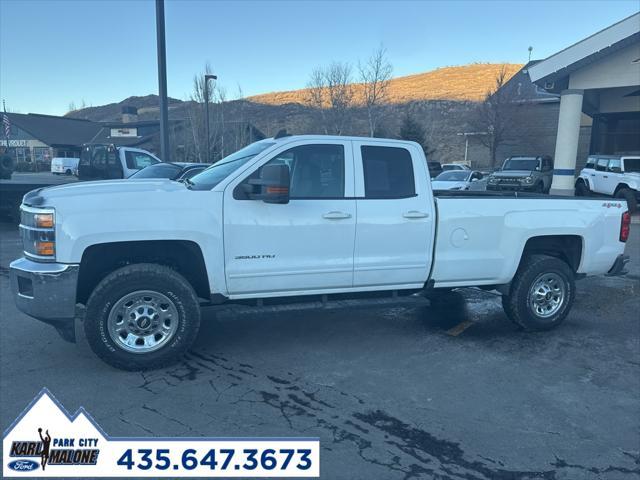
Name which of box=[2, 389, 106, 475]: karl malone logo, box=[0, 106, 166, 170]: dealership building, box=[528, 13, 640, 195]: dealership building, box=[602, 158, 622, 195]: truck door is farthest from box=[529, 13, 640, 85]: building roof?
box=[0, 106, 166, 170]: dealership building

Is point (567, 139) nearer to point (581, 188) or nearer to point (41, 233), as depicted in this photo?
point (581, 188)

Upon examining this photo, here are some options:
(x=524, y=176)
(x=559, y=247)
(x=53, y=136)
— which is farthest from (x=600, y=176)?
(x=53, y=136)

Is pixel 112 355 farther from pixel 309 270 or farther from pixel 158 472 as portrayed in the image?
pixel 309 270

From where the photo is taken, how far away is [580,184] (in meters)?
19.9

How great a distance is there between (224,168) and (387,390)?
259cm

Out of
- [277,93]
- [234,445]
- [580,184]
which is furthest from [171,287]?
[277,93]

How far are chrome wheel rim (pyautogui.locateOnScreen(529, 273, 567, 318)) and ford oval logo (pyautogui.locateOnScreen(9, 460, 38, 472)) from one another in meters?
4.79

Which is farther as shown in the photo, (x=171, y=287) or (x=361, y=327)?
(x=361, y=327)

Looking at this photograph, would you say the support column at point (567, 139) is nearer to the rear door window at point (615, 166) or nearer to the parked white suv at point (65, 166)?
the rear door window at point (615, 166)

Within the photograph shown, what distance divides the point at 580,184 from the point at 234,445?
20.6 metres

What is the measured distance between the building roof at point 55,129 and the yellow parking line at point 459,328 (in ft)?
209

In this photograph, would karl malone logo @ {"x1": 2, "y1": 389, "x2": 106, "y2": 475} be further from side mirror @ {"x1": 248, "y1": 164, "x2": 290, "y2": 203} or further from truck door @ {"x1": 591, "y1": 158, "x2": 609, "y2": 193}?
truck door @ {"x1": 591, "y1": 158, "x2": 609, "y2": 193}

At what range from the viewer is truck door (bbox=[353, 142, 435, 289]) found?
471 centimetres

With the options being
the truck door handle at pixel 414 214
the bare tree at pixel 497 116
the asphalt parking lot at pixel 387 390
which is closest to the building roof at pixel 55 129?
the bare tree at pixel 497 116
